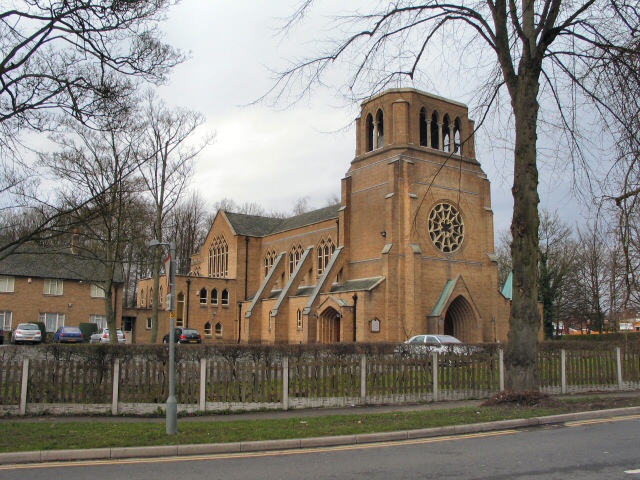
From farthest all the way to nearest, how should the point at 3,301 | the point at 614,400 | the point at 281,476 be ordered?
the point at 3,301 < the point at 614,400 < the point at 281,476

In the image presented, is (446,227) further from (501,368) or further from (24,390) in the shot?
(24,390)

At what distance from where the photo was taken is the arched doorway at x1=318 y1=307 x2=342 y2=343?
40781mm

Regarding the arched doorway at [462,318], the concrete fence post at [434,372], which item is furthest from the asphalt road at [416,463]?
the arched doorway at [462,318]

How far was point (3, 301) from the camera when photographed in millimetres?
48500

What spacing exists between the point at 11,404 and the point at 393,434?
9285 mm

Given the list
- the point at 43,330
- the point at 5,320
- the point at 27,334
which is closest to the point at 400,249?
the point at 27,334

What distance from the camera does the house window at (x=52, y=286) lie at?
165 ft

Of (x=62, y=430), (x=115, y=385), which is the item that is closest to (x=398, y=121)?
(x=115, y=385)

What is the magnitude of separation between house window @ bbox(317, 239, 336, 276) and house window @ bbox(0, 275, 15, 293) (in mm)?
24691

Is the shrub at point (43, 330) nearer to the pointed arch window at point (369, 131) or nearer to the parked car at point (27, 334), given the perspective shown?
the parked car at point (27, 334)

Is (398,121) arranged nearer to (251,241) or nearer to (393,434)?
(251,241)

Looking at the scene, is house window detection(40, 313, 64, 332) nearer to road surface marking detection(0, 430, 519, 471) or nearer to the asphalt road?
road surface marking detection(0, 430, 519, 471)

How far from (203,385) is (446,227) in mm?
29572

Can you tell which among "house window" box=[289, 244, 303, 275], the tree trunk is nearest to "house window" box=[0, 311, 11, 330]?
"house window" box=[289, 244, 303, 275]
